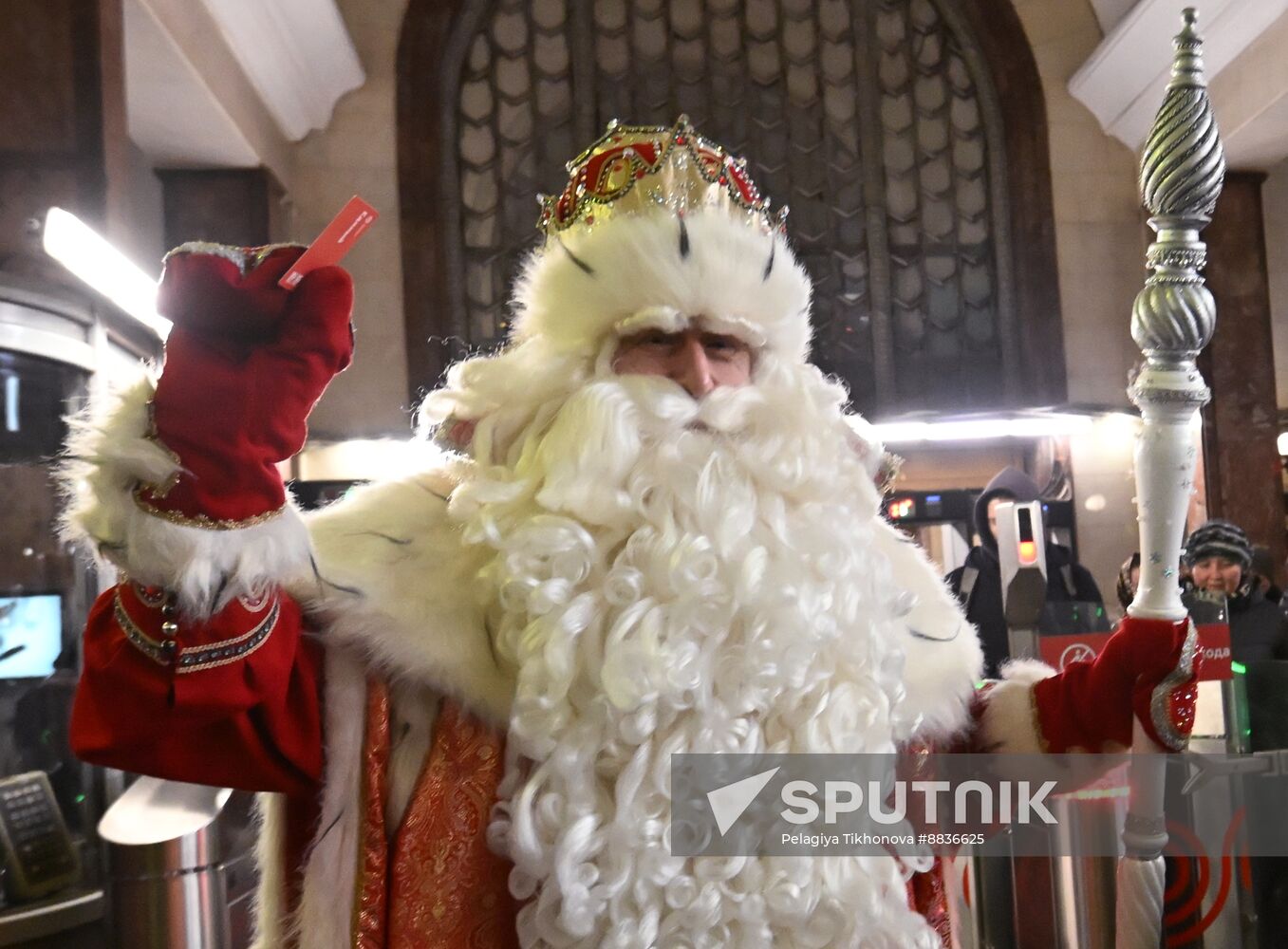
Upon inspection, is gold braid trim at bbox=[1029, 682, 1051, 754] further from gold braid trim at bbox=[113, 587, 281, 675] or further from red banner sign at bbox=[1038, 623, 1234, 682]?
gold braid trim at bbox=[113, 587, 281, 675]

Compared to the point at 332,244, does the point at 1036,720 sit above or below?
below

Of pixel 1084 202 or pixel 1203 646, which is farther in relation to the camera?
pixel 1084 202

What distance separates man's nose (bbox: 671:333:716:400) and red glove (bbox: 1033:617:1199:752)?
2.22ft

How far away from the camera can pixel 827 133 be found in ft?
21.3

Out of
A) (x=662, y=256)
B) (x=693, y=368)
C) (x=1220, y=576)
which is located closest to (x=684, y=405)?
(x=693, y=368)

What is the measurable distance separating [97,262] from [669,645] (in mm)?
2261

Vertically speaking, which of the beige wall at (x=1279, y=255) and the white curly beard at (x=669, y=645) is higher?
the beige wall at (x=1279, y=255)

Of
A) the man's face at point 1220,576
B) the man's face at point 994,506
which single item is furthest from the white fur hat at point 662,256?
the man's face at point 1220,576

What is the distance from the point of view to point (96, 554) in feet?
4.09

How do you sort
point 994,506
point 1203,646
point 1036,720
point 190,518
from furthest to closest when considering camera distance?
point 994,506 → point 1203,646 → point 1036,720 → point 190,518

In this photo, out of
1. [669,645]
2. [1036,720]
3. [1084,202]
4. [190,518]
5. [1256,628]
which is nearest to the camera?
[190,518]

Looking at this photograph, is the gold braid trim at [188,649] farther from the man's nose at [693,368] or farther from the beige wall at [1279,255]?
the beige wall at [1279,255]

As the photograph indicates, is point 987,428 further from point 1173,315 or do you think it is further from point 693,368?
point 693,368

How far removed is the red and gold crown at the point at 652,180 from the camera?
1.71 metres
